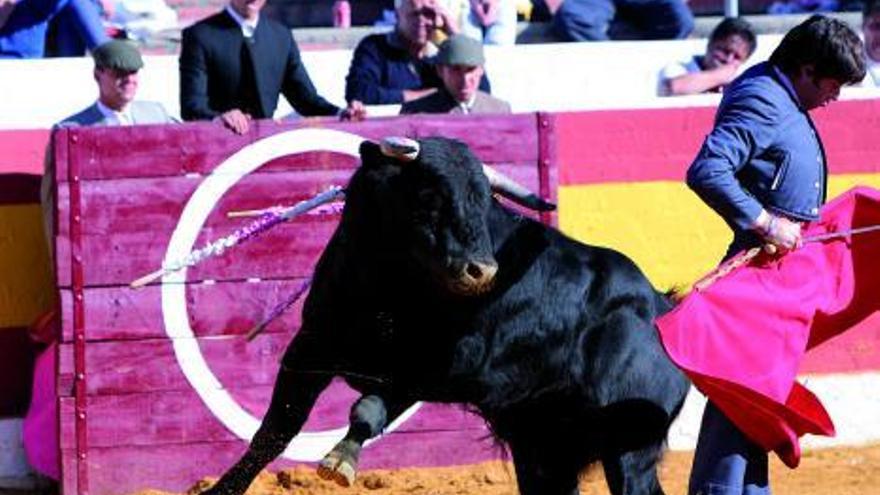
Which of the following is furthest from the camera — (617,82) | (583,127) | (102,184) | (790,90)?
(617,82)

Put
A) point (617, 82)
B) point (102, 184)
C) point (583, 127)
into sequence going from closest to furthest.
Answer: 1. point (102, 184)
2. point (583, 127)
3. point (617, 82)

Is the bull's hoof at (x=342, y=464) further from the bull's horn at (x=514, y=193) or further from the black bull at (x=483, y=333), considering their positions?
the bull's horn at (x=514, y=193)

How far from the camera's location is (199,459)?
7566mm

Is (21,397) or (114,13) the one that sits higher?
(114,13)

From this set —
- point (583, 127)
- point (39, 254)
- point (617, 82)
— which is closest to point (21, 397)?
point (39, 254)

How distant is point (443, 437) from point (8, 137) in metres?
1.95

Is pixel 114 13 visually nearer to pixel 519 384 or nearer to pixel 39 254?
pixel 39 254

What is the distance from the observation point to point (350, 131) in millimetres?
7676

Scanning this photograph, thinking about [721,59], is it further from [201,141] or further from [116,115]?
[116,115]

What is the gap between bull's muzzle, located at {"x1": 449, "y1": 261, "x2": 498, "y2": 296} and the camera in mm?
5535

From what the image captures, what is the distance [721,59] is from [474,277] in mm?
3694

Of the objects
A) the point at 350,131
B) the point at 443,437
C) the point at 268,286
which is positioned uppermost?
the point at 350,131

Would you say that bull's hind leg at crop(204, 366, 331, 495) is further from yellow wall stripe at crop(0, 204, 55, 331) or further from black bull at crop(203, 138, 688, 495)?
yellow wall stripe at crop(0, 204, 55, 331)

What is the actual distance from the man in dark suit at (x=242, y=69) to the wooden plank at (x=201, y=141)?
0.15 metres
